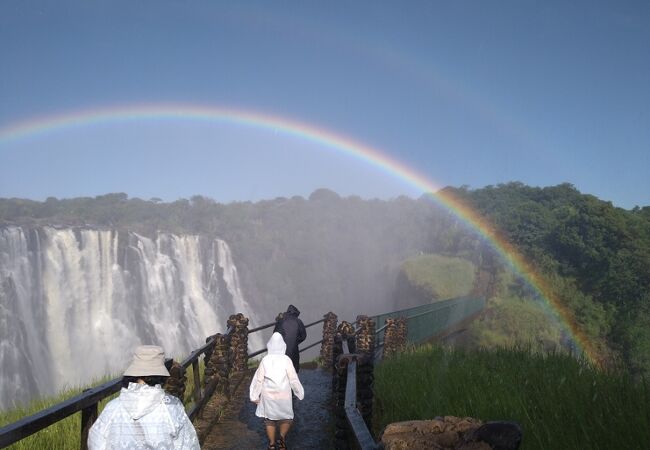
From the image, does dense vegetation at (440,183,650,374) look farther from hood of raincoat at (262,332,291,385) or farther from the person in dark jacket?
hood of raincoat at (262,332,291,385)

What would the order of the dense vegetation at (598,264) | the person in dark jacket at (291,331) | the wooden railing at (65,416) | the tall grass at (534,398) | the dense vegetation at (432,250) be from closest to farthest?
the wooden railing at (65,416) → the tall grass at (534,398) → the person in dark jacket at (291,331) → the dense vegetation at (598,264) → the dense vegetation at (432,250)

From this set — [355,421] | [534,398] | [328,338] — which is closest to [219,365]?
[534,398]

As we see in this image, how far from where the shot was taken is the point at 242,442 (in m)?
7.35

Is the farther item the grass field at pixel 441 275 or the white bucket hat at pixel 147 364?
the grass field at pixel 441 275

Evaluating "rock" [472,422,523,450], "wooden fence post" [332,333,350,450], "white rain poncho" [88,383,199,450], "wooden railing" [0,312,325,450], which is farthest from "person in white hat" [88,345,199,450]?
"wooden fence post" [332,333,350,450]

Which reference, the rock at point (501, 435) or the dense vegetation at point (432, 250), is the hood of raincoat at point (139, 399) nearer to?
the rock at point (501, 435)

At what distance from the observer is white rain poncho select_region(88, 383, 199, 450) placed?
3232mm

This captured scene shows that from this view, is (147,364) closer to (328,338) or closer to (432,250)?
(328,338)

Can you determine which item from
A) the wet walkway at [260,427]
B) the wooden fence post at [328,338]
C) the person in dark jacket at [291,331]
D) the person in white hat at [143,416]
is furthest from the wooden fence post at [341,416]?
the wooden fence post at [328,338]

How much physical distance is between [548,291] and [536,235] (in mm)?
8247

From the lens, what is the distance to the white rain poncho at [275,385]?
20.7 feet

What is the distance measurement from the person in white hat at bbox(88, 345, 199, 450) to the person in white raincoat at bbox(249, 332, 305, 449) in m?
2.95

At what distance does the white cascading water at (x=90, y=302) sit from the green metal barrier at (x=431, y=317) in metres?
18.1

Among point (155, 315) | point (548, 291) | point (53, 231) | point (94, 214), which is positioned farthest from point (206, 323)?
point (94, 214)
